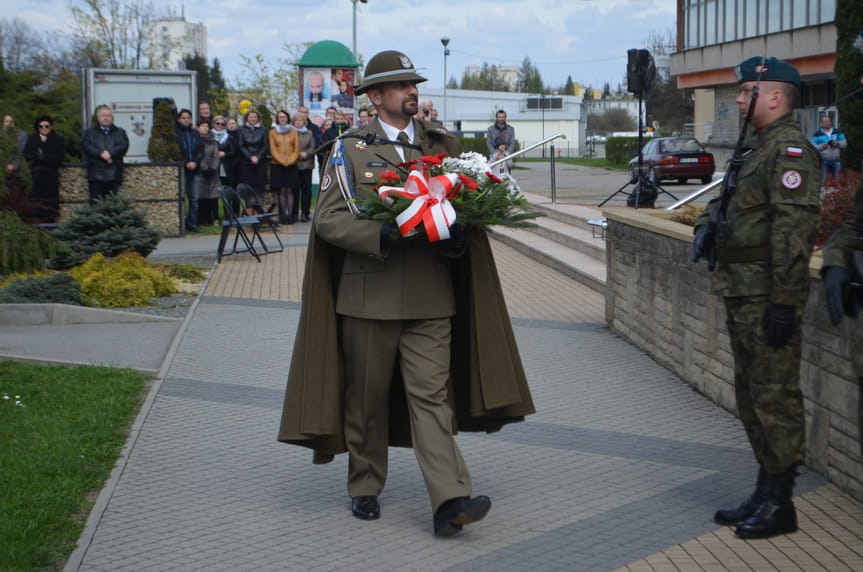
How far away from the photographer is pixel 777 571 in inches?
168

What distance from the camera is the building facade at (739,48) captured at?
3828 cm

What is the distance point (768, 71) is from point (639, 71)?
14200 mm

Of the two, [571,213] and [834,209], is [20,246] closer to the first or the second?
[834,209]

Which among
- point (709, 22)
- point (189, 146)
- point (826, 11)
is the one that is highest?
point (709, 22)

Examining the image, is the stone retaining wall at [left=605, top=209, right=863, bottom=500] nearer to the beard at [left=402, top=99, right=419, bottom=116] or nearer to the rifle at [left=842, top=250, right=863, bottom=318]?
the rifle at [left=842, top=250, right=863, bottom=318]

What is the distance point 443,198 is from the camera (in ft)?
15.0

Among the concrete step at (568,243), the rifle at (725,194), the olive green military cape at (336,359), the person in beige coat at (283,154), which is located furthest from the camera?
the person in beige coat at (283,154)

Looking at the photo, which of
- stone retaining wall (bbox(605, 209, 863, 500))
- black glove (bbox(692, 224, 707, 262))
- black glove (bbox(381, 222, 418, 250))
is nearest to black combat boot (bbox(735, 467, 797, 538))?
stone retaining wall (bbox(605, 209, 863, 500))

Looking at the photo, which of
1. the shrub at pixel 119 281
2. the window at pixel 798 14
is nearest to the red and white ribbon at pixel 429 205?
the shrub at pixel 119 281

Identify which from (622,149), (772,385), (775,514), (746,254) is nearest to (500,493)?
(775,514)

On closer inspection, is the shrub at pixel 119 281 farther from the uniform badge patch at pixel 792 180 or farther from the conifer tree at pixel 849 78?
the conifer tree at pixel 849 78

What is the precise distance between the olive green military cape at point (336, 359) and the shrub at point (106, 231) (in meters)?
8.87

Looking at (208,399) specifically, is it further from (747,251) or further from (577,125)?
(577,125)

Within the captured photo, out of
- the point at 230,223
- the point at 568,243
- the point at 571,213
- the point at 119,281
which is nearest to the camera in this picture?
the point at 119,281
